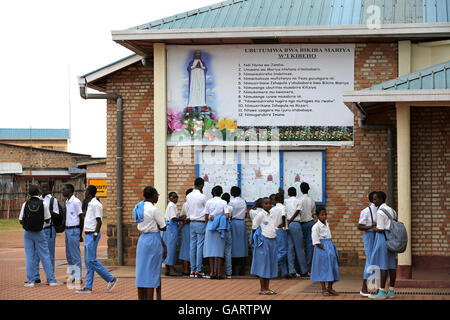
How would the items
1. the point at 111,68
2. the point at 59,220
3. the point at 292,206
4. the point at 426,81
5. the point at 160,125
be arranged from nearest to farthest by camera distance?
the point at 426,81, the point at 59,220, the point at 292,206, the point at 160,125, the point at 111,68

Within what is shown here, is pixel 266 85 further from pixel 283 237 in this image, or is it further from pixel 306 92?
pixel 283 237

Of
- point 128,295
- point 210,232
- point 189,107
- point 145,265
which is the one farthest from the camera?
point 189,107

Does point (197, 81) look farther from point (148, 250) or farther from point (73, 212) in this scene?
point (148, 250)

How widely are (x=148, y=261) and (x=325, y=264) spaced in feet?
10.9

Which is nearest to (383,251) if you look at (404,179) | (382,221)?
(382,221)

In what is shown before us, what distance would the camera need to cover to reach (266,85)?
15.3 meters

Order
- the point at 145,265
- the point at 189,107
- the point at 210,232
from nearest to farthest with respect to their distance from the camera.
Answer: the point at 145,265
the point at 210,232
the point at 189,107

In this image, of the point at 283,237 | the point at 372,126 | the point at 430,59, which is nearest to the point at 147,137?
the point at 283,237

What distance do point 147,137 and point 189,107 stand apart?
4.42 feet

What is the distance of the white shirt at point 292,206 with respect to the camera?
1465 cm

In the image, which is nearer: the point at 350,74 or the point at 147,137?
the point at 350,74

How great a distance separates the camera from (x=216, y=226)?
47.7 ft

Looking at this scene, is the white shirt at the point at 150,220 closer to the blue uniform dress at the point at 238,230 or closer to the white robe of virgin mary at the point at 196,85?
the blue uniform dress at the point at 238,230

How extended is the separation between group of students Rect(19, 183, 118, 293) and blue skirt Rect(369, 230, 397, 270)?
434 cm
